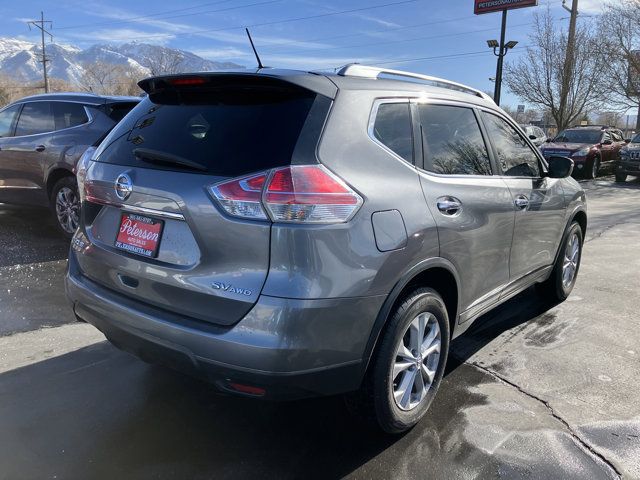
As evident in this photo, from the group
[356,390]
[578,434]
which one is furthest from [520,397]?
[356,390]

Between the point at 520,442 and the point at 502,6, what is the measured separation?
111 ft

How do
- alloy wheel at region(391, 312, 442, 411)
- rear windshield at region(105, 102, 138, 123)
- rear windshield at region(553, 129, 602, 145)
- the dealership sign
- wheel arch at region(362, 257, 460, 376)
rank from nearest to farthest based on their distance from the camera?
wheel arch at region(362, 257, 460, 376), alloy wheel at region(391, 312, 442, 411), rear windshield at region(105, 102, 138, 123), rear windshield at region(553, 129, 602, 145), the dealership sign

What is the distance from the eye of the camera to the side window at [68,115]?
6.64 meters

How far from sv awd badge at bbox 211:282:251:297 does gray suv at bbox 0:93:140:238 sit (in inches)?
189

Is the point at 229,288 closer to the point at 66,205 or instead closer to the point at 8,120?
the point at 66,205

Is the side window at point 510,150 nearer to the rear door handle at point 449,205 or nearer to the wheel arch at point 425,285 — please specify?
the rear door handle at point 449,205

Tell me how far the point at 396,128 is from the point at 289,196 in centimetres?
87

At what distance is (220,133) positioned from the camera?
246 centimetres

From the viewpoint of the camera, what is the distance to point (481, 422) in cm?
→ 301

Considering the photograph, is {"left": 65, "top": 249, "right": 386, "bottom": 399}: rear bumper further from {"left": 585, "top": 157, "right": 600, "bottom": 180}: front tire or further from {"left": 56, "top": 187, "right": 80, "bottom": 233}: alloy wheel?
{"left": 585, "top": 157, "right": 600, "bottom": 180}: front tire

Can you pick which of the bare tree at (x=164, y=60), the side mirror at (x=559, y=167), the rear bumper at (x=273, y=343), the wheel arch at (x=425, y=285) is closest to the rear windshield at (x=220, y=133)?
the rear bumper at (x=273, y=343)

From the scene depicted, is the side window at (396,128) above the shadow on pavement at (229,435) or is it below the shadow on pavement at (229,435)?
above

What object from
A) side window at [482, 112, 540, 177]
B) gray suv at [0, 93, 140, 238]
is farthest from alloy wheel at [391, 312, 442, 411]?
gray suv at [0, 93, 140, 238]

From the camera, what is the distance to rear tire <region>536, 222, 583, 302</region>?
185 inches
